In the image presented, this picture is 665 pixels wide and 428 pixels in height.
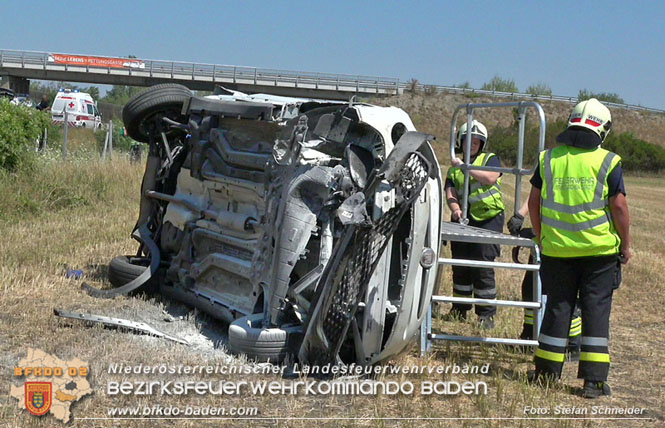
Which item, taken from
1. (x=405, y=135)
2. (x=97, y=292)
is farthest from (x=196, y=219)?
(x=405, y=135)

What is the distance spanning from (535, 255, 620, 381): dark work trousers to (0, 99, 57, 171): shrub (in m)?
8.49

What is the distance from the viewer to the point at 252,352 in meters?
4.77

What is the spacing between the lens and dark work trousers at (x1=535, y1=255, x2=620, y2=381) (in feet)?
15.3

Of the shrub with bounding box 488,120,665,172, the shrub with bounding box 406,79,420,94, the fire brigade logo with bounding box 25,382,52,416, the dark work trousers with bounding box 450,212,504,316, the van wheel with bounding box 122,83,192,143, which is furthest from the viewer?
the shrub with bounding box 406,79,420,94

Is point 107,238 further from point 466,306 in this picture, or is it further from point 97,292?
point 466,306

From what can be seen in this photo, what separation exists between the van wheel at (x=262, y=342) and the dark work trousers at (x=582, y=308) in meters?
1.51

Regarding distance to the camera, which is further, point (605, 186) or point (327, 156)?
point (327, 156)

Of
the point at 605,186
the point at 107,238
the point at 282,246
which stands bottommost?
the point at 107,238

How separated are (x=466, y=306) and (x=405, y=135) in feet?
7.83

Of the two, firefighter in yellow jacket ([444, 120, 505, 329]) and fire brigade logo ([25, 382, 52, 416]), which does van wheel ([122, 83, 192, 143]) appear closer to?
firefighter in yellow jacket ([444, 120, 505, 329])

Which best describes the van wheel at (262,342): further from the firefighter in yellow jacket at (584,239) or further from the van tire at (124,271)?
the van tire at (124,271)

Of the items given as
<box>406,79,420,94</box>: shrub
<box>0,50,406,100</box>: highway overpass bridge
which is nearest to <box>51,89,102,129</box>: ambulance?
<box>0,50,406,100</box>: highway overpass bridge

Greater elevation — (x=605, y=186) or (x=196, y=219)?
(x=605, y=186)

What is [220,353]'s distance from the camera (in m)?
5.01
